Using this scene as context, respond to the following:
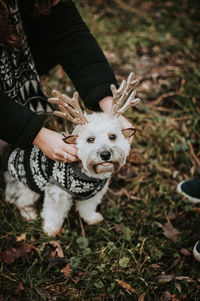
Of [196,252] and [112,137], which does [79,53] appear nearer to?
[112,137]

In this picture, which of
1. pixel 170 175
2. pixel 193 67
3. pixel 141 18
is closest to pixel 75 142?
pixel 170 175

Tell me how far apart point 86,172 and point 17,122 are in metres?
0.59

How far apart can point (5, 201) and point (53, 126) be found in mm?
968

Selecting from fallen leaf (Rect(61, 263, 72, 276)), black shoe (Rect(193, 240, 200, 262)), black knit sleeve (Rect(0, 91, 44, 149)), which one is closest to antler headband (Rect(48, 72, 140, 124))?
black knit sleeve (Rect(0, 91, 44, 149))

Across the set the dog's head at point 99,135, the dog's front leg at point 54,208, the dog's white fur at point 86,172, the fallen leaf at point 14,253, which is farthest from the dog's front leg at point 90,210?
the dog's head at point 99,135

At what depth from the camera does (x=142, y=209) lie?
2.62 metres

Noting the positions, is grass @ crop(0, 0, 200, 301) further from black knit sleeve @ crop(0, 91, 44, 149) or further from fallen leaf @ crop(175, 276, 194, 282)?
black knit sleeve @ crop(0, 91, 44, 149)

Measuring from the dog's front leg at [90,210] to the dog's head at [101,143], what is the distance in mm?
681

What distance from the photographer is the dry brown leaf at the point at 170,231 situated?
7.88 feet

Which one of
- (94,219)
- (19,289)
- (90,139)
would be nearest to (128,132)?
(90,139)

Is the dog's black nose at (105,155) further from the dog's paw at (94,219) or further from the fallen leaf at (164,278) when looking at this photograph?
the fallen leaf at (164,278)

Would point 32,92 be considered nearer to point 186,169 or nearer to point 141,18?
point 186,169

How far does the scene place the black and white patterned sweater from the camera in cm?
188

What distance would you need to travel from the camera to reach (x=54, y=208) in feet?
7.16
